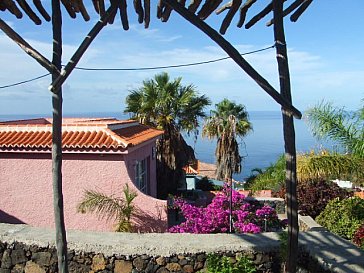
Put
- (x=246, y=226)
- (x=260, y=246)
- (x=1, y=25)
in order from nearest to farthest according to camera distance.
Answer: (x=1, y=25) < (x=260, y=246) < (x=246, y=226)

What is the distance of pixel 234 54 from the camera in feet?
13.8

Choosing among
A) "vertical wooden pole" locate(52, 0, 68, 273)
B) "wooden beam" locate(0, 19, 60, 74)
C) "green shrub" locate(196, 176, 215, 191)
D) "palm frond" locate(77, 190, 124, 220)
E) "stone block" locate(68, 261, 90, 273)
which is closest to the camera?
"wooden beam" locate(0, 19, 60, 74)

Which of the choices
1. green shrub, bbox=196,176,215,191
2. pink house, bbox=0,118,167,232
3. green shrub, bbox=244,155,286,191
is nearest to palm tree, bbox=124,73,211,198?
green shrub, bbox=196,176,215,191

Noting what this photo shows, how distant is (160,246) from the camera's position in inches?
215

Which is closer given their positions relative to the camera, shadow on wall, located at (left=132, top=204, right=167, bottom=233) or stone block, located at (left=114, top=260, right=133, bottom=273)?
stone block, located at (left=114, top=260, right=133, bottom=273)

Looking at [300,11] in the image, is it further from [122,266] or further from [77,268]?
[77,268]

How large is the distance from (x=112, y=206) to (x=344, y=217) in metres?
4.85

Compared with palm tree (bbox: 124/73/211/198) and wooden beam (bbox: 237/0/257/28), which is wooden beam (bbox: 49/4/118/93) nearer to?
wooden beam (bbox: 237/0/257/28)

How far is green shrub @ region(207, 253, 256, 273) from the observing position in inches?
200

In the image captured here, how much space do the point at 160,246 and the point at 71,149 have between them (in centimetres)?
456

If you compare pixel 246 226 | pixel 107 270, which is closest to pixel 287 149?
pixel 107 270

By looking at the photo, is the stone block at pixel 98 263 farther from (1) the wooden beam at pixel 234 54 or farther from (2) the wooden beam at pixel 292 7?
(2) the wooden beam at pixel 292 7

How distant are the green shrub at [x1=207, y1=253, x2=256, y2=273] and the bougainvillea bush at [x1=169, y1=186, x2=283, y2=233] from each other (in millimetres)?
2787

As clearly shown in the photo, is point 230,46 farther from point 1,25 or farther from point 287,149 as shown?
point 1,25
